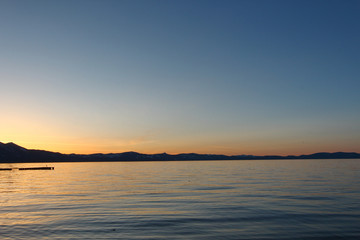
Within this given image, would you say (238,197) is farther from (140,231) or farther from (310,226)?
(140,231)

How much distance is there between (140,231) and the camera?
76.6 ft

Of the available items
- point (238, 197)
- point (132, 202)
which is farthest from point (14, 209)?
point (238, 197)

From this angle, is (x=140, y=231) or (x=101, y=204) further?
(x=101, y=204)

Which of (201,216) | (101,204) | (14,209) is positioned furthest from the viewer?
(101,204)

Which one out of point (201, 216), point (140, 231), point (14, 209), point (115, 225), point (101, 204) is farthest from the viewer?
point (101, 204)

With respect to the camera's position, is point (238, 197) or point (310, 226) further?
point (238, 197)

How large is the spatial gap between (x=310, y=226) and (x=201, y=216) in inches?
410

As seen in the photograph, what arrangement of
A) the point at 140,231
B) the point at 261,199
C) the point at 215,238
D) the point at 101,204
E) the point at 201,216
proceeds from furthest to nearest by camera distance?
the point at 261,199 < the point at 101,204 < the point at 201,216 < the point at 140,231 < the point at 215,238

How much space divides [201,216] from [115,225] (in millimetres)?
8976

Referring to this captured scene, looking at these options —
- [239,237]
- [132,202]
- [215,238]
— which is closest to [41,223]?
[132,202]

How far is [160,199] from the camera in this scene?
133 feet

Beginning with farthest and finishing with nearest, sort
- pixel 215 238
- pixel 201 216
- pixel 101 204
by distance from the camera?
pixel 101 204
pixel 201 216
pixel 215 238

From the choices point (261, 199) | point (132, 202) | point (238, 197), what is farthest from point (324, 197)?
point (132, 202)

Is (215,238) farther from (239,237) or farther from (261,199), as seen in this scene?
(261,199)
